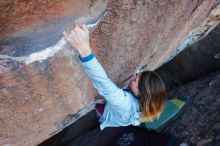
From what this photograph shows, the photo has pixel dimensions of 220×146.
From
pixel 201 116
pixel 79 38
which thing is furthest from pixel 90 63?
pixel 201 116

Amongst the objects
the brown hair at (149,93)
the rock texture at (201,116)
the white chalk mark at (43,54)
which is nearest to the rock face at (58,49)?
the white chalk mark at (43,54)

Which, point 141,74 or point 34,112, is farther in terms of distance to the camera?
point 141,74

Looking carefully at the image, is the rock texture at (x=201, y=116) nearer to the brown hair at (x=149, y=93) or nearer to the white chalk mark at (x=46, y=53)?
the brown hair at (x=149, y=93)

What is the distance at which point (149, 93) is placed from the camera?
5.14 ft

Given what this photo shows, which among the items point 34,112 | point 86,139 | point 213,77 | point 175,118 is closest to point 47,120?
point 34,112

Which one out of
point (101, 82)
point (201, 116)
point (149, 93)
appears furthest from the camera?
point (201, 116)

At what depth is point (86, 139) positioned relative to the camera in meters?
2.24

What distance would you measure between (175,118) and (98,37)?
37.5 inches

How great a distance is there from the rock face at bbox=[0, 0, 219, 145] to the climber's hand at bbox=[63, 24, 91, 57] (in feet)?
0.29

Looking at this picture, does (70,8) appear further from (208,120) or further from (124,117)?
(208,120)

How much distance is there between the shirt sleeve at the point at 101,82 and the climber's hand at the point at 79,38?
0.09 ft

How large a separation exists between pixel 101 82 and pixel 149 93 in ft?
0.95

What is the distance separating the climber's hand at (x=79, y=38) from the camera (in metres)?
1.22

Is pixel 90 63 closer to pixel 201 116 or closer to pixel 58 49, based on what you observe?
pixel 58 49
